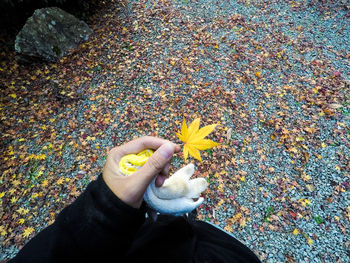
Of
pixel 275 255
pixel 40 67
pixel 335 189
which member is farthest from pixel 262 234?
pixel 40 67

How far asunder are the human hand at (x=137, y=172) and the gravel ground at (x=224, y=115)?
7.92ft

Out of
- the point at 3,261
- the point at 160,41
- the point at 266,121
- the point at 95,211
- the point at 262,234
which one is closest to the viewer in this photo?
the point at 95,211

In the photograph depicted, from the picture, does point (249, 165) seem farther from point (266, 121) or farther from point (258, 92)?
point (258, 92)

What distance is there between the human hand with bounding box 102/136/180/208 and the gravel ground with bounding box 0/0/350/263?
2415 mm

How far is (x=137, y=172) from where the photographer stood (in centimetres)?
122

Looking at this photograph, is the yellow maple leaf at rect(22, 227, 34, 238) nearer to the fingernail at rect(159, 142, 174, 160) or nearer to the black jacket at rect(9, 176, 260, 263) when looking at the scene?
the black jacket at rect(9, 176, 260, 263)

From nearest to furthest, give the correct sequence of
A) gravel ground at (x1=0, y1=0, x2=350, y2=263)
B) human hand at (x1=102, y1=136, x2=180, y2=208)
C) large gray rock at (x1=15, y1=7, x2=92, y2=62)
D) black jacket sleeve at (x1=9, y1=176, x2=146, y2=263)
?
black jacket sleeve at (x1=9, y1=176, x2=146, y2=263) < human hand at (x1=102, y1=136, x2=180, y2=208) < gravel ground at (x1=0, y1=0, x2=350, y2=263) < large gray rock at (x1=15, y1=7, x2=92, y2=62)

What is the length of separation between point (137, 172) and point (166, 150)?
0.24 m

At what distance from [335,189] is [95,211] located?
13.6ft

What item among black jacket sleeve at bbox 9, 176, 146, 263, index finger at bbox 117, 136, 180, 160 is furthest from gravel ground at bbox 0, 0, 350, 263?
black jacket sleeve at bbox 9, 176, 146, 263

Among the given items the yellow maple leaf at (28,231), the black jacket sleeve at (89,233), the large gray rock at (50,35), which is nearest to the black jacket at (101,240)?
the black jacket sleeve at (89,233)

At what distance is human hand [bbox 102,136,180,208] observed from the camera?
3.75 ft

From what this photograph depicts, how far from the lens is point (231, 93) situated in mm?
4863

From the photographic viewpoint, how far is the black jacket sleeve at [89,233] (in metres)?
0.96
